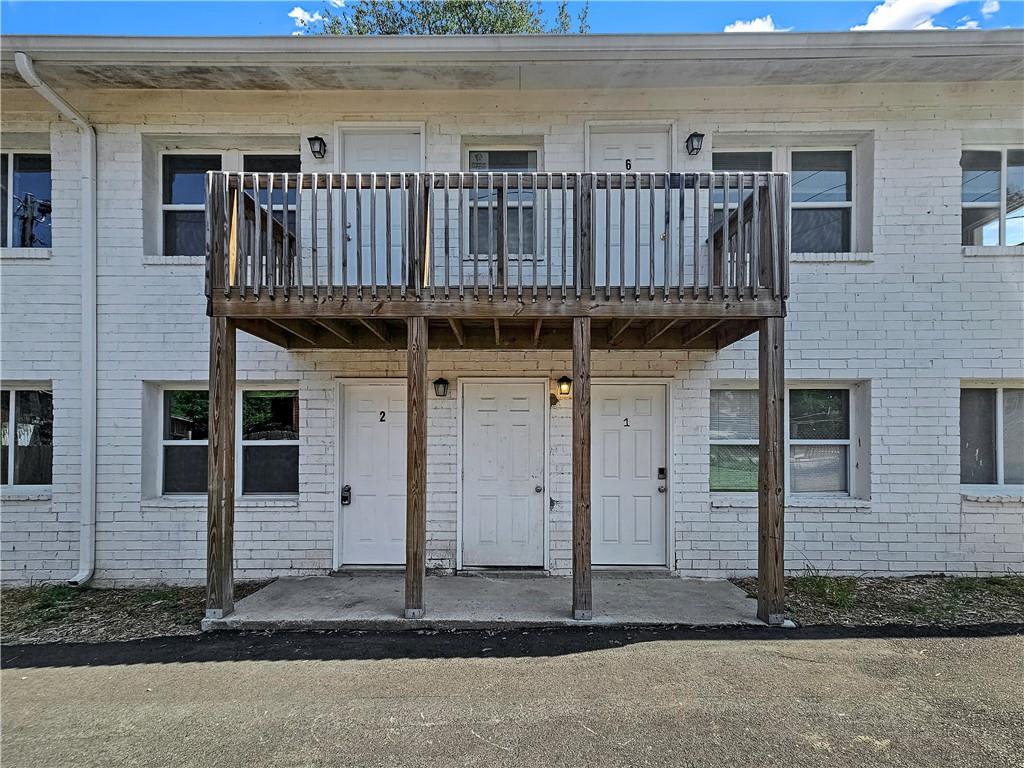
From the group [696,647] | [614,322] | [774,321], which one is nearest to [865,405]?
[774,321]

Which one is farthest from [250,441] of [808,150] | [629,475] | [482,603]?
[808,150]

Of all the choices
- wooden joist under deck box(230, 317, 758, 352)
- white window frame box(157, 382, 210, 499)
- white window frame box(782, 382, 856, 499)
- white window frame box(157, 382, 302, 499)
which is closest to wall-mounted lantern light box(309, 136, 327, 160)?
wooden joist under deck box(230, 317, 758, 352)

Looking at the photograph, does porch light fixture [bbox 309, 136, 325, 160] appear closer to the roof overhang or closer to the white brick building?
the white brick building

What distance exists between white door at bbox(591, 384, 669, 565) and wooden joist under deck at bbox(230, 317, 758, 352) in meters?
0.66

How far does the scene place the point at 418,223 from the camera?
4.53 m

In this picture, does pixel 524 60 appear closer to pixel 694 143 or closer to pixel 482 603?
pixel 694 143

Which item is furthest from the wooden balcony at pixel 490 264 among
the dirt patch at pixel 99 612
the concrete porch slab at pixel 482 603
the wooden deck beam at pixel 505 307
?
the dirt patch at pixel 99 612

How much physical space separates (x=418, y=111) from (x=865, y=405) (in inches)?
233

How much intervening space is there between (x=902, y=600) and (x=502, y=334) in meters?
4.67

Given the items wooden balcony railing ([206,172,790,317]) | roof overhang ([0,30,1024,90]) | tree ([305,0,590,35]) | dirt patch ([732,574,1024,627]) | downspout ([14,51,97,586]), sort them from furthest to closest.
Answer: tree ([305,0,590,35]) < downspout ([14,51,97,586]) < roof overhang ([0,30,1024,90]) < dirt patch ([732,574,1024,627]) < wooden balcony railing ([206,172,790,317])

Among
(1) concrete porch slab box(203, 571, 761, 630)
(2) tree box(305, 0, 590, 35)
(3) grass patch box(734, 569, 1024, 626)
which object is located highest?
(2) tree box(305, 0, 590, 35)

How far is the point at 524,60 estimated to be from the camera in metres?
5.37

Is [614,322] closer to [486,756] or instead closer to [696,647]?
[696,647]

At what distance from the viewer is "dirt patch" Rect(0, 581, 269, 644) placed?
4520 mm
